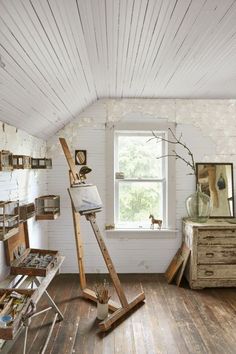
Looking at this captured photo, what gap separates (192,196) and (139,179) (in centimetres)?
78

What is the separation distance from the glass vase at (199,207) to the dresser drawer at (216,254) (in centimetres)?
38

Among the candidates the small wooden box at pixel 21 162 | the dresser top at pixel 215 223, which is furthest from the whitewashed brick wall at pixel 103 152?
the small wooden box at pixel 21 162

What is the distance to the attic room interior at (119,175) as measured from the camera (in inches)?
77.0

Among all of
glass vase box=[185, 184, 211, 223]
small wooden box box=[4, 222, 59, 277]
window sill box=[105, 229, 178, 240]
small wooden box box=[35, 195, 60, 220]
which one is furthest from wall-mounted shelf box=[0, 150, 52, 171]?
glass vase box=[185, 184, 211, 223]

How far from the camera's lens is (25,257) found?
305cm

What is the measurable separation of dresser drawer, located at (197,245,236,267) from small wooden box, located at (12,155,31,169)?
2.30 metres

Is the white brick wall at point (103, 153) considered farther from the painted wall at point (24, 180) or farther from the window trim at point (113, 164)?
the painted wall at point (24, 180)

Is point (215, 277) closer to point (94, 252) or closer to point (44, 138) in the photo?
Result: point (94, 252)

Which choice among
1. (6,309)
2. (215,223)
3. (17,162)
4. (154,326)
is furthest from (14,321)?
(215,223)

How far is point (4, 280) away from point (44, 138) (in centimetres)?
210

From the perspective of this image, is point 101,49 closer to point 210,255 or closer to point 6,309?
point 6,309

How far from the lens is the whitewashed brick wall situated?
14.4 ft

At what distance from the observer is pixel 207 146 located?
443cm

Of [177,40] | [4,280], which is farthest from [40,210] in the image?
[177,40]
